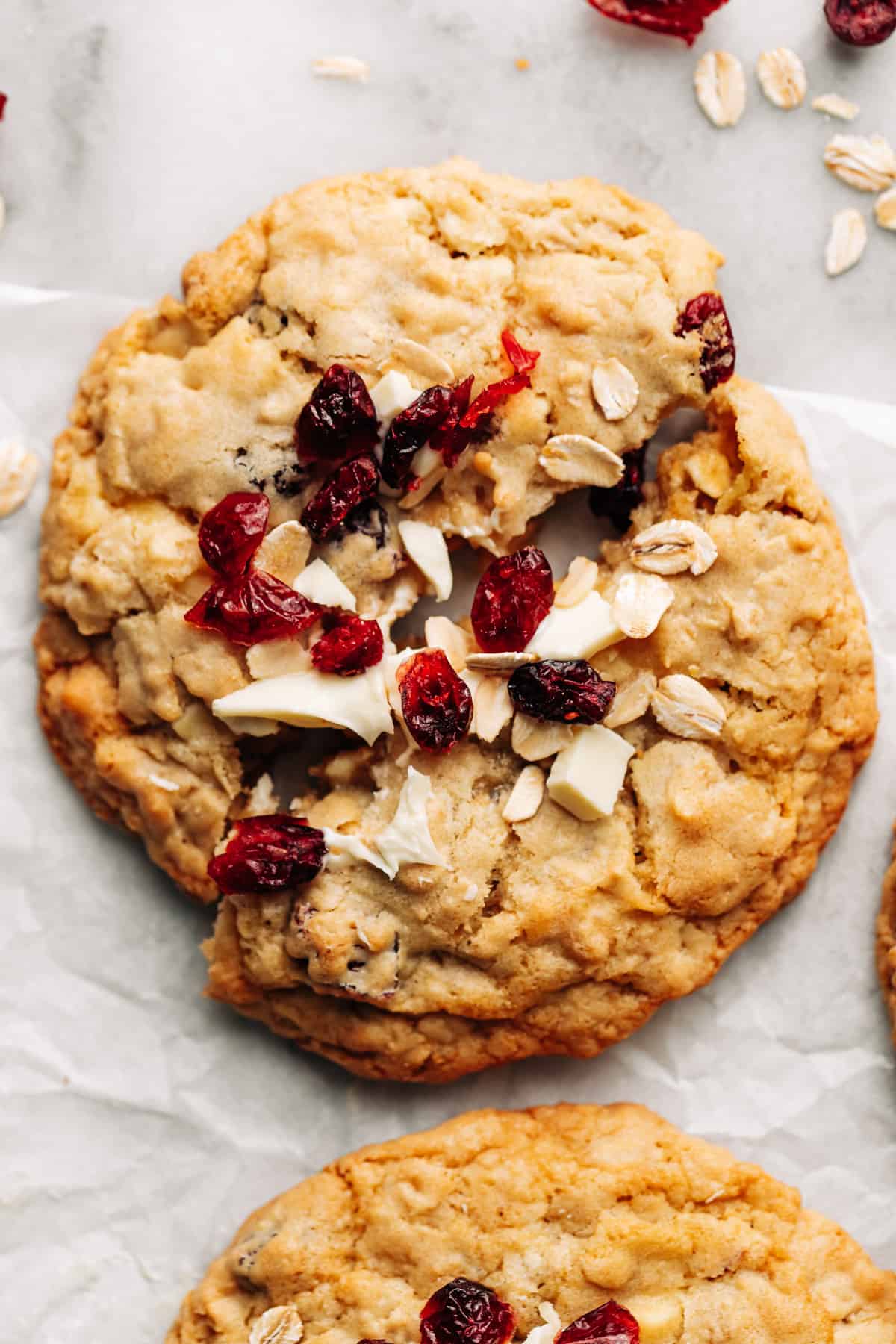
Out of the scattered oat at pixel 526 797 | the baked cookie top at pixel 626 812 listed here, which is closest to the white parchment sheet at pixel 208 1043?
the baked cookie top at pixel 626 812

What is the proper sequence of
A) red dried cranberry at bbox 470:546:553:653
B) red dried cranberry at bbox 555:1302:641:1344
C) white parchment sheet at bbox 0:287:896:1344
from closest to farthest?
red dried cranberry at bbox 555:1302:641:1344, red dried cranberry at bbox 470:546:553:653, white parchment sheet at bbox 0:287:896:1344

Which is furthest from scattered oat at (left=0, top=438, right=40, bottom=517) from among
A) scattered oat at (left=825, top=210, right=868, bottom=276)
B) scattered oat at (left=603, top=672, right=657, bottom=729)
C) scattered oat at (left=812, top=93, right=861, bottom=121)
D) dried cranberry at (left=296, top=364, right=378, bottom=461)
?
scattered oat at (left=812, top=93, right=861, bottom=121)

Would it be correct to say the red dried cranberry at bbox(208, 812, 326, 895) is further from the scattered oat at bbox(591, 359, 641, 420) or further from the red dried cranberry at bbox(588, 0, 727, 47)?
the red dried cranberry at bbox(588, 0, 727, 47)

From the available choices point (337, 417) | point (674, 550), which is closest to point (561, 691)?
point (674, 550)

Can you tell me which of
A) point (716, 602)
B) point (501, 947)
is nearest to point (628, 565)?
point (716, 602)

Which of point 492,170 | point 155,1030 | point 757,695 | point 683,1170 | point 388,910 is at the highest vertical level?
point 492,170

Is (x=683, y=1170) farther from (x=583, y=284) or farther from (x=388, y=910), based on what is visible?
(x=583, y=284)

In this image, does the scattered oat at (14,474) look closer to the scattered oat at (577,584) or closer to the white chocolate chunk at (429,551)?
the white chocolate chunk at (429,551)

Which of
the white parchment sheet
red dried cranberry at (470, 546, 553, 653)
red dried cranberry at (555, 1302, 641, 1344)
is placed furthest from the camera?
the white parchment sheet
